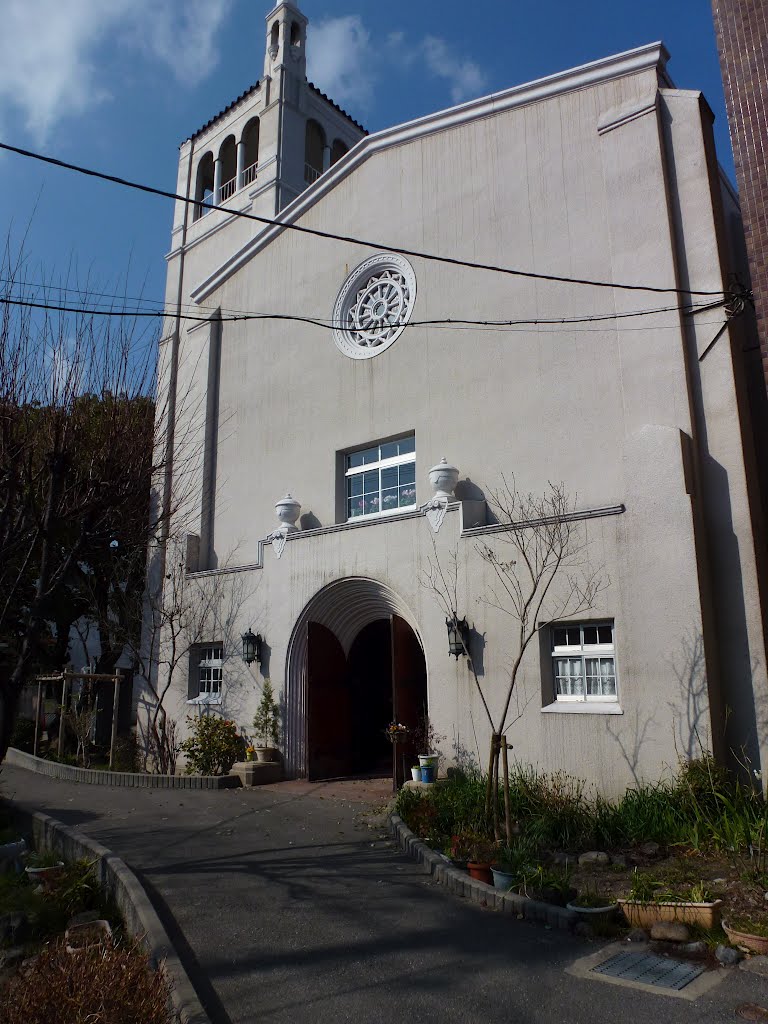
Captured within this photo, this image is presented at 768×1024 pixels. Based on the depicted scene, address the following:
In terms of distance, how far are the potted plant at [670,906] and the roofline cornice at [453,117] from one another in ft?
26.4

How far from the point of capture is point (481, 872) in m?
7.59

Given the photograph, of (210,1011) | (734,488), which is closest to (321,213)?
(734,488)

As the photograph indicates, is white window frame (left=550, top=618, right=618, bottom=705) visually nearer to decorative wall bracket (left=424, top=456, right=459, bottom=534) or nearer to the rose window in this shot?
decorative wall bracket (left=424, top=456, right=459, bottom=534)

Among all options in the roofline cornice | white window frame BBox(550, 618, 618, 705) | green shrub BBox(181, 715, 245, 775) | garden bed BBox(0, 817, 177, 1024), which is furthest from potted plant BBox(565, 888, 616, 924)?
green shrub BBox(181, 715, 245, 775)

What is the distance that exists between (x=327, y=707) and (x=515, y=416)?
6450 millimetres

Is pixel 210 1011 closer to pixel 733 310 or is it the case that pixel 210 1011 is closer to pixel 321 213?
pixel 733 310

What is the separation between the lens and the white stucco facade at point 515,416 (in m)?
→ 10.1

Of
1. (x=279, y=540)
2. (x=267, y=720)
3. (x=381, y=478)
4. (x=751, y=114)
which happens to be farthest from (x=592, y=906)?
(x=279, y=540)

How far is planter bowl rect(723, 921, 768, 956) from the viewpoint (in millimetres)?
5723

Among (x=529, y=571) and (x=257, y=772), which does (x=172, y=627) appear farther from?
(x=529, y=571)

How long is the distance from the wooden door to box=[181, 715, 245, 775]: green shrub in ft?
4.97

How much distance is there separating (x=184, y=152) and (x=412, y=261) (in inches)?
457

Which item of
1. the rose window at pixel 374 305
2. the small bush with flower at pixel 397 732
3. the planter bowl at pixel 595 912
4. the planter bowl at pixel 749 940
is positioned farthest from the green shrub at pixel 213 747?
the planter bowl at pixel 749 940

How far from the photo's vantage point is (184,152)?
22.7 metres
